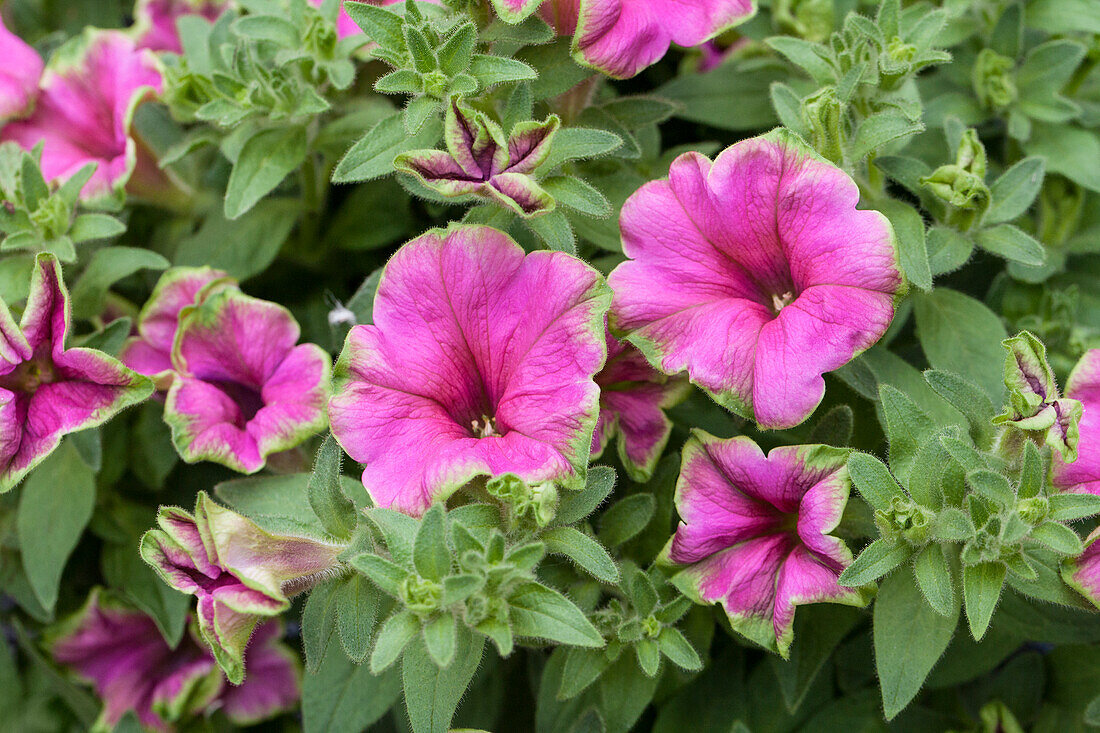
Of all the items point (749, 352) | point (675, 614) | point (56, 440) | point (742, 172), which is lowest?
point (675, 614)

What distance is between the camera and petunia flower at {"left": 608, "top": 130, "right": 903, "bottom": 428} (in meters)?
0.86

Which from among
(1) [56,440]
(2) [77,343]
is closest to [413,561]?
(1) [56,440]

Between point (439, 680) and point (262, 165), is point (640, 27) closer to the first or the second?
point (262, 165)

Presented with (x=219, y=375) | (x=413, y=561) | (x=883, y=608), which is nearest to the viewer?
(x=413, y=561)

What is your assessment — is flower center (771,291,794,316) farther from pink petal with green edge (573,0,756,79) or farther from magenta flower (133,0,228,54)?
magenta flower (133,0,228,54)

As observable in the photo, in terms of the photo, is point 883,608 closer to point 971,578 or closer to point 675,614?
point 971,578

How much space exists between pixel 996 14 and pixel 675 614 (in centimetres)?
92

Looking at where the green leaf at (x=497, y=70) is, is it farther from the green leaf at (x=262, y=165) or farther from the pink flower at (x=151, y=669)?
the pink flower at (x=151, y=669)

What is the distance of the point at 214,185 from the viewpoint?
4.68 feet

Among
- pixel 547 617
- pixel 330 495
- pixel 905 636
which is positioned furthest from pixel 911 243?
pixel 330 495

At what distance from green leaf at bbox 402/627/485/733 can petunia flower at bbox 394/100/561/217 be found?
0.40 m

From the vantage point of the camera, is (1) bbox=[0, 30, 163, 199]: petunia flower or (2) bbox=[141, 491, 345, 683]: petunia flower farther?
(1) bbox=[0, 30, 163, 199]: petunia flower

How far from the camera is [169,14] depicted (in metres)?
1.53

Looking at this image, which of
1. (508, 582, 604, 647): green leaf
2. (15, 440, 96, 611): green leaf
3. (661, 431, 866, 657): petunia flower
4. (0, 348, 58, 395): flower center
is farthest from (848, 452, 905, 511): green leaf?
(15, 440, 96, 611): green leaf
